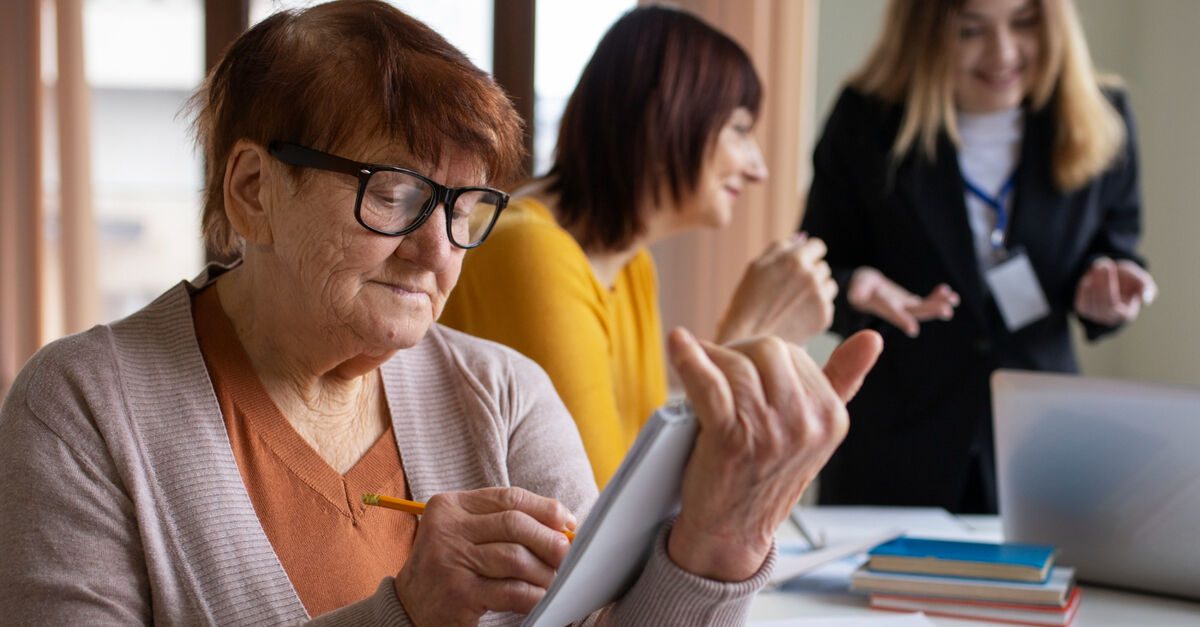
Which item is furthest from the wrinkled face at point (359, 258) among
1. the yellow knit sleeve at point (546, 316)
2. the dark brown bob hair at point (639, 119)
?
the dark brown bob hair at point (639, 119)

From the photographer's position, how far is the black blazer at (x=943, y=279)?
8.70ft

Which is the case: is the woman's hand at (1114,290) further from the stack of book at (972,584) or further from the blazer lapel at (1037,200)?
the stack of book at (972,584)

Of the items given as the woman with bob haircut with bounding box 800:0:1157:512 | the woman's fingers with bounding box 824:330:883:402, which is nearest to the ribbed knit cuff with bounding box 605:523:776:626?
the woman's fingers with bounding box 824:330:883:402

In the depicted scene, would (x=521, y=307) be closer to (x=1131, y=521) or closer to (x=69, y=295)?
(x=1131, y=521)

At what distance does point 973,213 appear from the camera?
2.71 metres

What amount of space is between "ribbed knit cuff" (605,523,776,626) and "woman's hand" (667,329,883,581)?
0.06 meters

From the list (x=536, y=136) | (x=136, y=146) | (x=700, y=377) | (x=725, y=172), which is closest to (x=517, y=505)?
(x=700, y=377)

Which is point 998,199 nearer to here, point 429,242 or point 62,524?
point 429,242

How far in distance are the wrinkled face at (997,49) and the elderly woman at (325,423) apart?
1.66m

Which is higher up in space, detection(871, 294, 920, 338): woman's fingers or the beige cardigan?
the beige cardigan

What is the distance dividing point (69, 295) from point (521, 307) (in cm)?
254

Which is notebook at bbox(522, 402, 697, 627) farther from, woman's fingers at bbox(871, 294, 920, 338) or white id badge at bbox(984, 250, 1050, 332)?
white id badge at bbox(984, 250, 1050, 332)

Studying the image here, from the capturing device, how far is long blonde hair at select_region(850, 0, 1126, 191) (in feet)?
8.55

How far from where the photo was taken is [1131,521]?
1.63 metres
